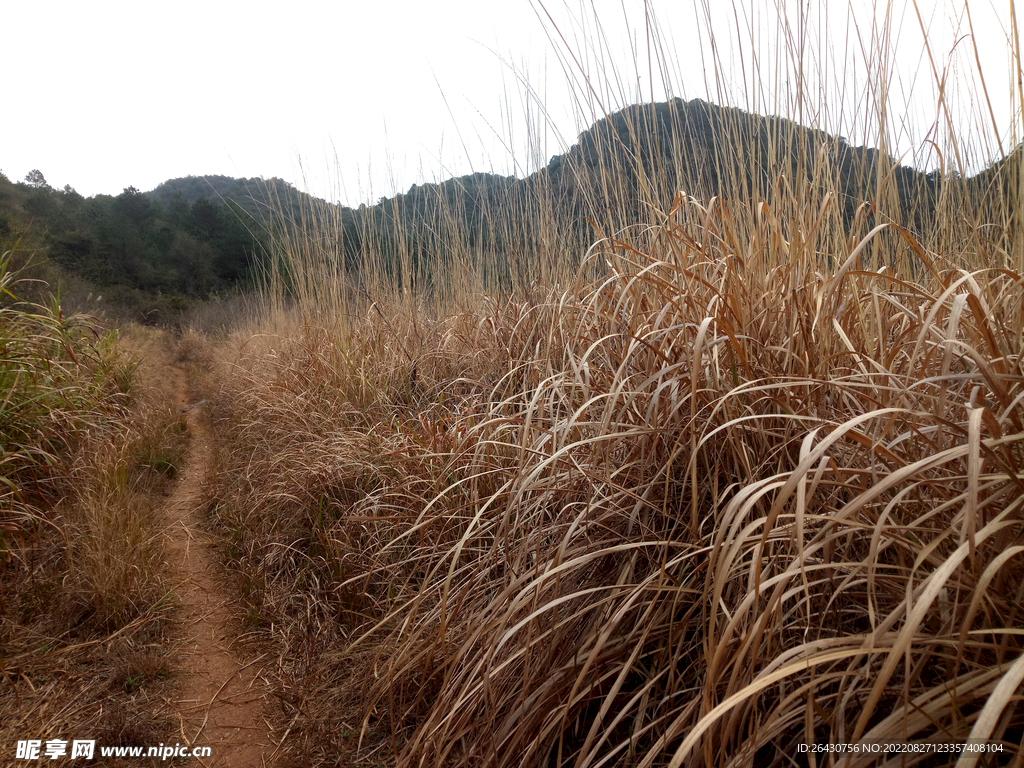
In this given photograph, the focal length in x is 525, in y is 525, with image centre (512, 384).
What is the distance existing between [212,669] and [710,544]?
143 cm

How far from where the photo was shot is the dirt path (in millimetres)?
1248

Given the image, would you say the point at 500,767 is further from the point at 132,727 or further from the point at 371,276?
the point at 371,276

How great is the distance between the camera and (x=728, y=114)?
1.53 metres

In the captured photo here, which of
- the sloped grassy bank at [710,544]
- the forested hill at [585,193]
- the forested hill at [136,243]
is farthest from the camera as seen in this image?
the forested hill at [136,243]

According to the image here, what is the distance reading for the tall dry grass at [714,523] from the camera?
65cm

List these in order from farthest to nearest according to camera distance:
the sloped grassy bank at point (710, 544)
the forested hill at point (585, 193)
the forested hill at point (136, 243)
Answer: the forested hill at point (136, 243) → the forested hill at point (585, 193) → the sloped grassy bank at point (710, 544)

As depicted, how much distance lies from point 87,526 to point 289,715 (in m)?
1.18

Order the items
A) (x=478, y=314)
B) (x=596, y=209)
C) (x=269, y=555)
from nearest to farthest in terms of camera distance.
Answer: (x=269, y=555), (x=596, y=209), (x=478, y=314)

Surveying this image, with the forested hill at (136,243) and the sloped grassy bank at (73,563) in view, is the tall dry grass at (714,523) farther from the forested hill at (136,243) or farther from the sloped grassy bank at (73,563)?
the forested hill at (136,243)

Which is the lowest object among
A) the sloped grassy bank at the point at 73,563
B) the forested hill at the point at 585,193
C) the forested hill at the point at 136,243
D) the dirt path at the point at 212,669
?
the dirt path at the point at 212,669

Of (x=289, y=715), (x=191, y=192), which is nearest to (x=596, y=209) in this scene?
(x=289, y=715)

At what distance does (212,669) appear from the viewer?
1.50m

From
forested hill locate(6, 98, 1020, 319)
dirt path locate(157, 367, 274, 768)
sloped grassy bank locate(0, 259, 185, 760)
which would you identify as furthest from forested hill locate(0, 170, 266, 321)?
dirt path locate(157, 367, 274, 768)

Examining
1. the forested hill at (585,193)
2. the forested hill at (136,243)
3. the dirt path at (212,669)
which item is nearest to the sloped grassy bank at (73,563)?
the dirt path at (212,669)
